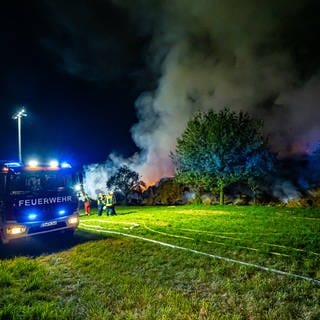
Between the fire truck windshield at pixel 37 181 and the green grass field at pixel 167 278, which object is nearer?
the green grass field at pixel 167 278

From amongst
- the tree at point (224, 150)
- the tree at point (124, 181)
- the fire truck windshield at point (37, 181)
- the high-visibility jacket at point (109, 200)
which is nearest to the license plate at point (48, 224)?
the fire truck windshield at point (37, 181)

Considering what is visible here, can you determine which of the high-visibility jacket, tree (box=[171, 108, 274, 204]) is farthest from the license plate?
tree (box=[171, 108, 274, 204])

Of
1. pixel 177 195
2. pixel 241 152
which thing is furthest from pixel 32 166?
pixel 177 195

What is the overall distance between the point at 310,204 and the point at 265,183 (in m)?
7.80

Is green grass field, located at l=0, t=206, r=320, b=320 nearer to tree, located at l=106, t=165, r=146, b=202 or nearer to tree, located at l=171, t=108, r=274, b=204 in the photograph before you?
tree, located at l=171, t=108, r=274, b=204

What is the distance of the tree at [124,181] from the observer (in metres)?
43.4

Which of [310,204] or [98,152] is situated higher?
[98,152]

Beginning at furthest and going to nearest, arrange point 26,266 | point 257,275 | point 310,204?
point 310,204
point 26,266
point 257,275

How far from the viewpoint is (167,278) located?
6297 mm

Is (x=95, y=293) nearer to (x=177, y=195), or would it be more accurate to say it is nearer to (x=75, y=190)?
(x=75, y=190)

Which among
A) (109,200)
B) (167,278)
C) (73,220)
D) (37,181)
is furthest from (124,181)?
(167,278)

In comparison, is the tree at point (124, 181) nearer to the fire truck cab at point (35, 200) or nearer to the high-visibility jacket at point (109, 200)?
the high-visibility jacket at point (109, 200)

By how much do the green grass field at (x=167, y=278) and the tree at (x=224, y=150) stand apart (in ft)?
54.2

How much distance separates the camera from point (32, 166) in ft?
33.9
